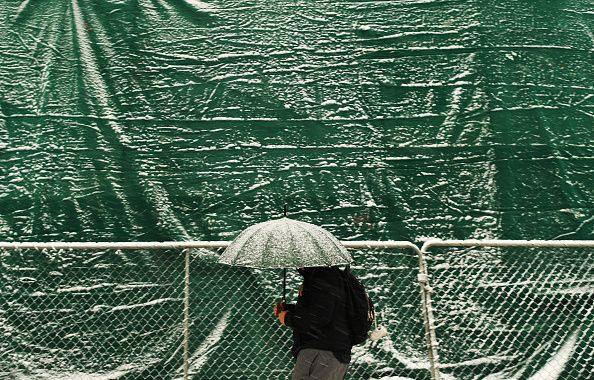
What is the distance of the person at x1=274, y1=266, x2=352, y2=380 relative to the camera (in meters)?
3.71

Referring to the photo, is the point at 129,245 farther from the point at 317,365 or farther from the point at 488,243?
the point at 488,243

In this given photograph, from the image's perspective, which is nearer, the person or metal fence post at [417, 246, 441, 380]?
the person

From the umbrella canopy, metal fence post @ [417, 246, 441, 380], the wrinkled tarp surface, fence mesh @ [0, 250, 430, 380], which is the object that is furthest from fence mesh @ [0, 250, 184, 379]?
metal fence post @ [417, 246, 441, 380]

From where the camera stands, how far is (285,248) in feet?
12.0

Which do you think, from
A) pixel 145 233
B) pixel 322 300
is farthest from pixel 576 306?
pixel 145 233

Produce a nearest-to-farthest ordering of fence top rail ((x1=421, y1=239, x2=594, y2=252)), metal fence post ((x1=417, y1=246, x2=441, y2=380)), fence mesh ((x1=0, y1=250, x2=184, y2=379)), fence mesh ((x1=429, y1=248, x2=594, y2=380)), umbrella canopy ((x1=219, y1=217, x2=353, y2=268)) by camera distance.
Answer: umbrella canopy ((x1=219, y1=217, x2=353, y2=268)) → metal fence post ((x1=417, y1=246, x2=441, y2=380)) → fence top rail ((x1=421, y1=239, x2=594, y2=252)) → fence mesh ((x1=0, y1=250, x2=184, y2=379)) → fence mesh ((x1=429, y1=248, x2=594, y2=380))

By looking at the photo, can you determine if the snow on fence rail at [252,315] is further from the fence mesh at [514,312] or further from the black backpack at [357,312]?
the black backpack at [357,312]

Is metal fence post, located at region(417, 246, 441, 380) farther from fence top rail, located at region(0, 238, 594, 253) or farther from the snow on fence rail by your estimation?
the snow on fence rail

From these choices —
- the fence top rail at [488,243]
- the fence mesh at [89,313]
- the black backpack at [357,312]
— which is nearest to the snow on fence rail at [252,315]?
the fence mesh at [89,313]

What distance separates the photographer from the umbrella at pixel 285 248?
11.7 ft

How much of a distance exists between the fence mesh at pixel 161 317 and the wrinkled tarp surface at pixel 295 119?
0.20 m

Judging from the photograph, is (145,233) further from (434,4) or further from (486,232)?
(434,4)

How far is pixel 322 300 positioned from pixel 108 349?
1.94m

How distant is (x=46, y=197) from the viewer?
5.20 m
